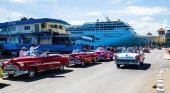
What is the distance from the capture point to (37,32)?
43344 mm

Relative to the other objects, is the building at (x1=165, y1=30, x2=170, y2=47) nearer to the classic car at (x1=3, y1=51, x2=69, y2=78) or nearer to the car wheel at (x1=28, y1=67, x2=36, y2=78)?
the classic car at (x1=3, y1=51, x2=69, y2=78)

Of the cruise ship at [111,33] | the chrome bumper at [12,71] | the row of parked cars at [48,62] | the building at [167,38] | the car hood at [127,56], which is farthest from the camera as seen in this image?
the building at [167,38]

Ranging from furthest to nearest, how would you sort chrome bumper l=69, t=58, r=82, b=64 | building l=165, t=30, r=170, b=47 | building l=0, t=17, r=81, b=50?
building l=165, t=30, r=170, b=47 < building l=0, t=17, r=81, b=50 < chrome bumper l=69, t=58, r=82, b=64

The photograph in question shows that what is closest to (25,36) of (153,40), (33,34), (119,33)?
(33,34)

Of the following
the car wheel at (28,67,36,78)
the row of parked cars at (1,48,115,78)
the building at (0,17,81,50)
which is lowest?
the car wheel at (28,67,36,78)

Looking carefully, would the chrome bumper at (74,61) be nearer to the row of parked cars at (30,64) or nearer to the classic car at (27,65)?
the row of parked cars at (30,64)

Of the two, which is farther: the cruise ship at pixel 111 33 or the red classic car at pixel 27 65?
the cruise ship at pixel 111 33

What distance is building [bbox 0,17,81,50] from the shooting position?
143 feet

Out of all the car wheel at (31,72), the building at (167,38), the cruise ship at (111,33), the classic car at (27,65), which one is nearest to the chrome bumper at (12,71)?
the classic car at (27,65)

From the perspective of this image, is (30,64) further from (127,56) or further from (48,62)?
(127,56)

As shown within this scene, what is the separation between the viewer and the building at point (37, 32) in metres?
43.6

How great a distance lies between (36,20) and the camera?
1708 inches

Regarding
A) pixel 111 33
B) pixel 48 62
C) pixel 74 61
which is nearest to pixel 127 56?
pixel 74 61

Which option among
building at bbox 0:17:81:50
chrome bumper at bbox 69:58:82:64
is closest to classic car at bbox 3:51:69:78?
chrome bumper at bbox 69:58:82:64
